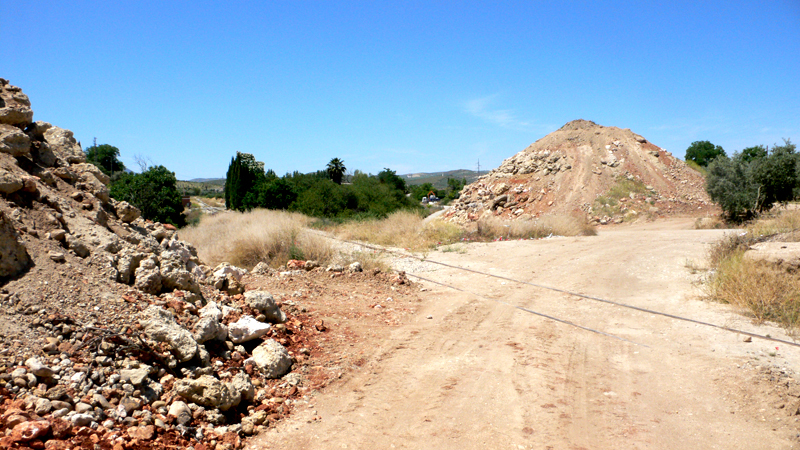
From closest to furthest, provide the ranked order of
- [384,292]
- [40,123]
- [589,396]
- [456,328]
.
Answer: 1. [589,396]
2. [40,123]
3. [456,328]
4. [384,292]

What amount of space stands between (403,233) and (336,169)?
41.4 metres

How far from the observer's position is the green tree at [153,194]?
20.0 metres

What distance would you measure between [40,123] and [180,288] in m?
3.10

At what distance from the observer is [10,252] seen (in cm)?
391

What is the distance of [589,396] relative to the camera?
442 centimetres

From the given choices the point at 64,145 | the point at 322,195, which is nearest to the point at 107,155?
the point at 322,195

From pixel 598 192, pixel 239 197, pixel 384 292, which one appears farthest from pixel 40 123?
pixel 239 197

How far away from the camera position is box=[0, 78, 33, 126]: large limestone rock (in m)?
5.35

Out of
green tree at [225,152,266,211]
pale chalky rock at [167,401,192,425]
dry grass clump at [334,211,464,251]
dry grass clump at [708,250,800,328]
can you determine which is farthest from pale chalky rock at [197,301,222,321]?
green tree at [225,152,266,211]

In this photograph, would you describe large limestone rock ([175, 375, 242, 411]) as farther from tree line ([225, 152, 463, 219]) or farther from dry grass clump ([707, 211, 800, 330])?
tree line ([225, 152, 463, 219])

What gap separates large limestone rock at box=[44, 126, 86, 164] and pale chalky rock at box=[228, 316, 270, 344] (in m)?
3.32

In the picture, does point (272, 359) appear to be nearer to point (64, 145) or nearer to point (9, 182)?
point (9, 182)

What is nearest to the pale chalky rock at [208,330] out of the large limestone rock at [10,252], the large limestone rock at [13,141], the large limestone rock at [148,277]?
the large limestone rock at [148,277]

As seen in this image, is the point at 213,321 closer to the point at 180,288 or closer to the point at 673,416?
the point at 180,288
